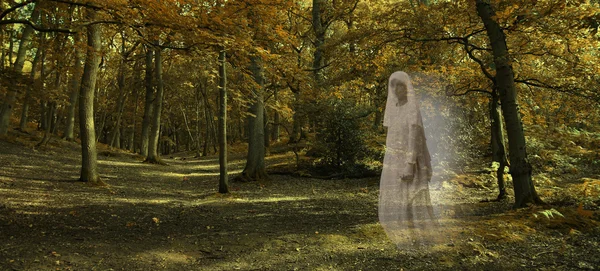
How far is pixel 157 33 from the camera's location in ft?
27.6

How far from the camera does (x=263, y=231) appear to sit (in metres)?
7.28

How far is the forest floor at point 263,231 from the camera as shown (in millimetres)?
5348

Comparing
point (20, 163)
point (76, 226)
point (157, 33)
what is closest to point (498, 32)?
point (157, 33)

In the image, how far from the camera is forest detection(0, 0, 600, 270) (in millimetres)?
5762

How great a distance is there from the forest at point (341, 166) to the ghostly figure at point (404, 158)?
10 centimetres

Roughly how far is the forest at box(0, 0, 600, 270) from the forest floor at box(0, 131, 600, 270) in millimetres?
43

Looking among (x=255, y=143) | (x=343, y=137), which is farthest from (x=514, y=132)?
(x=255, y=143)

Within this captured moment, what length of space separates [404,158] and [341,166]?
9.94m

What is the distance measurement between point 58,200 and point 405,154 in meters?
8.40

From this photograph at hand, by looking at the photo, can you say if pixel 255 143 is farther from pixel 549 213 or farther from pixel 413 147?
pixel 549 213

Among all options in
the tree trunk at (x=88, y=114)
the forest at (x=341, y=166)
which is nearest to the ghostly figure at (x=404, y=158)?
the forest at (x=341, y=166)

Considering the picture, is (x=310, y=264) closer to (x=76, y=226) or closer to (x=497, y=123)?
(x=76, y=226)

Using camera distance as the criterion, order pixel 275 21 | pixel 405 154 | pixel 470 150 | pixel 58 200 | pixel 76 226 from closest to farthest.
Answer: pixel 405 154 → pixel 76 226 → pixel 58 200 → pixel 275 21 → pixel 470 150

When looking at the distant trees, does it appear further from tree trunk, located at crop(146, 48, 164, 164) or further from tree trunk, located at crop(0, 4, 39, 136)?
tree trunk, located at crop(146, 48, 164, 164)
